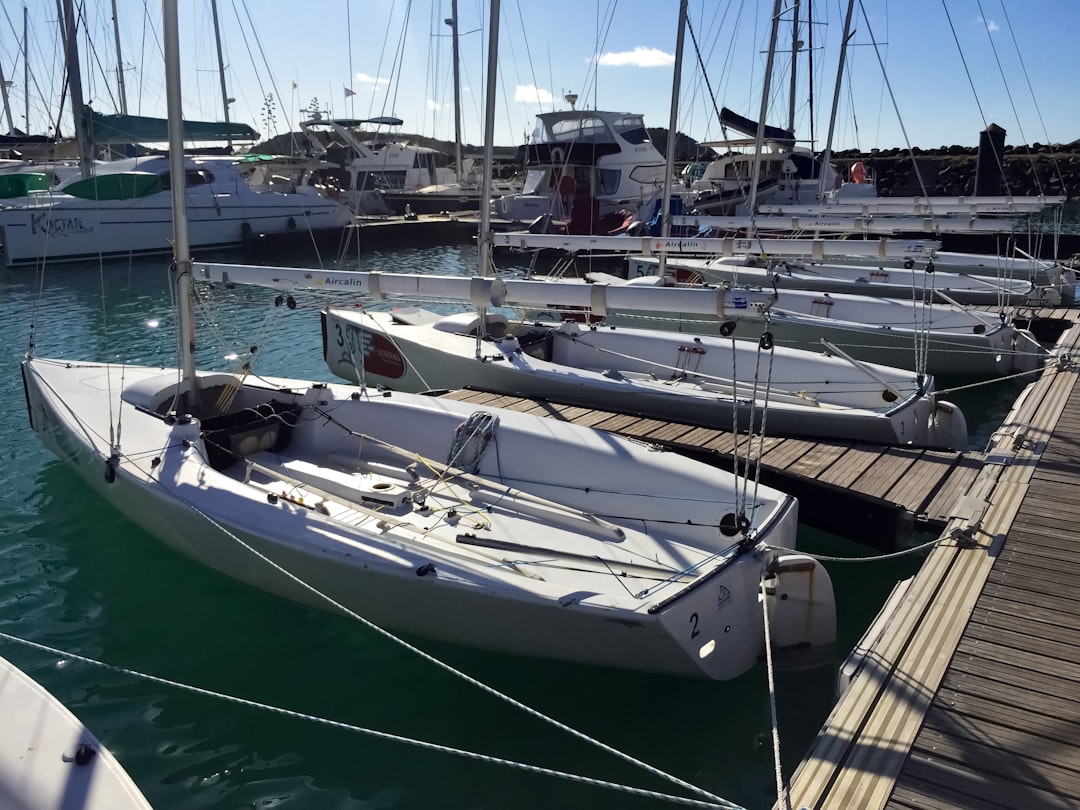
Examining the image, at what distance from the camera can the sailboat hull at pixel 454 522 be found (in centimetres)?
436

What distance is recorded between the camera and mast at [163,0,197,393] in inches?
237

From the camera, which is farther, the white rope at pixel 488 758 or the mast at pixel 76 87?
the mast at pixel 76 87

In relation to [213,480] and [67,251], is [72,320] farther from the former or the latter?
[213,480]

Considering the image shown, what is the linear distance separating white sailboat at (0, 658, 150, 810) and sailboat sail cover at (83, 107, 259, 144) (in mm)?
23844

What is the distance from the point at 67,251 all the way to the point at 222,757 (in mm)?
24850

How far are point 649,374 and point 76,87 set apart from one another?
66.5 ft

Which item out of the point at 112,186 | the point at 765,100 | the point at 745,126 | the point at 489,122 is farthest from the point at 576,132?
the point at 489,122

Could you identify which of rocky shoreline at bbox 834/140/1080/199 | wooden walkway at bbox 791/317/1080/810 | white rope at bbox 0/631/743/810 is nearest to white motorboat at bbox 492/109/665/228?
rocky shoreline at bbox 834/140/1080/199

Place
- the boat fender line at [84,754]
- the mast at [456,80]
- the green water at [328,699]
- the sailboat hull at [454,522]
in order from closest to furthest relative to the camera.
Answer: the boat fender line at [84,754] < the green water at [328,699] < the sailboat hull at [454,522] < the mast at [456,80]

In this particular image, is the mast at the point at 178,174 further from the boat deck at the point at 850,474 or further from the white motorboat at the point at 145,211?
the white motorboat at the point at 145,211

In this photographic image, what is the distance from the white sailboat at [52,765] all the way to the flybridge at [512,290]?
173 inches

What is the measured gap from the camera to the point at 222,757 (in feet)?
14.3

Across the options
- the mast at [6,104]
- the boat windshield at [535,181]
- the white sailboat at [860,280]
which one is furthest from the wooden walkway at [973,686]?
the mast at [6,104]

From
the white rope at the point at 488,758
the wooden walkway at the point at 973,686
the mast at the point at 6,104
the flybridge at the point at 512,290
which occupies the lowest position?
the white rope at the point at 488,758
